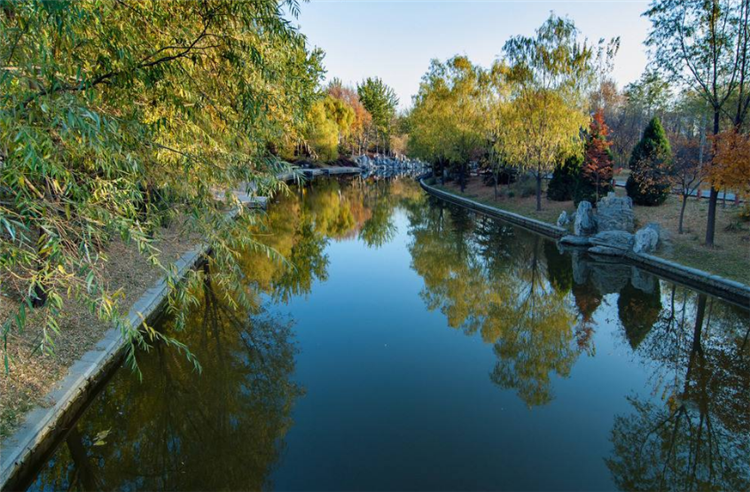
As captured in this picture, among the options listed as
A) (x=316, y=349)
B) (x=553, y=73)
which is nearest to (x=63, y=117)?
(x=316, y=349)

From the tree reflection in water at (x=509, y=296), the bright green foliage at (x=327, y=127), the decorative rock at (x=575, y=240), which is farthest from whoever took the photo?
the bright green foliage at (x=327, y=127)

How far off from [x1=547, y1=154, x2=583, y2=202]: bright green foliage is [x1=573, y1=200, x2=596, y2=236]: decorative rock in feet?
17.8

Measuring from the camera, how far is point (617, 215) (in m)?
15.0

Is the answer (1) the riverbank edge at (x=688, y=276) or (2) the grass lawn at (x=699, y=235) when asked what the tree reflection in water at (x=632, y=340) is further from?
(2) the grass lawn at (x=699, y=235)

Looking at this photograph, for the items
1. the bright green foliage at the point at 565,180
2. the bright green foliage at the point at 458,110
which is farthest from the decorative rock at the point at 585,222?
the bright green foliage at the point at 458,110

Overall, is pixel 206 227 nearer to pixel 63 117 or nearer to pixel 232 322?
pixel 63 117

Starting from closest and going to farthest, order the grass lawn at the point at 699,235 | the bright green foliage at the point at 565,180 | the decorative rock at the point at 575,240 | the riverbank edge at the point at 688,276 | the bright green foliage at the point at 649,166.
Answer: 1. the riverbank edge at the point at 688,276
2. the grass lawn at the point at 699,235
3. the decorative rock at the point at 575,240
4. the bright green foliage at the point at 649,166
5. the bright green foliage at the point at 565,180

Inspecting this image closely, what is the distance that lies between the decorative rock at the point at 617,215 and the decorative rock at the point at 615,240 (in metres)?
0.51

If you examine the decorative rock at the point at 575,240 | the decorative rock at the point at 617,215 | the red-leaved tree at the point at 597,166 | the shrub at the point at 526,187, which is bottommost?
the decorative rock at the point at 575,240

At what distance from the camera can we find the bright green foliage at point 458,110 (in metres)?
26.7

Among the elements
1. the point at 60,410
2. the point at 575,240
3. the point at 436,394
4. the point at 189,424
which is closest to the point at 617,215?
the point at 575,240

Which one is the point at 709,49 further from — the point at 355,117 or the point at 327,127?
the point at 355,117

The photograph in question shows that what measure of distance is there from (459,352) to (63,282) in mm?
6037

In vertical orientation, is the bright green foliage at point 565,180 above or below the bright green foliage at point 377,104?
below
